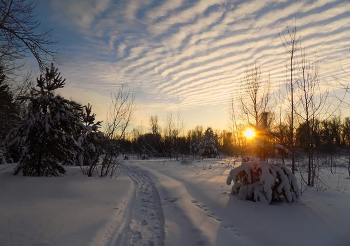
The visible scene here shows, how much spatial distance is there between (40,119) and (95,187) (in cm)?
353

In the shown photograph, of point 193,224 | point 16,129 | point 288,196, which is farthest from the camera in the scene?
point 16,129

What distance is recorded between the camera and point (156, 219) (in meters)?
5.60

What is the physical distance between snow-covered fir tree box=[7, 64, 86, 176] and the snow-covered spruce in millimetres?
6913

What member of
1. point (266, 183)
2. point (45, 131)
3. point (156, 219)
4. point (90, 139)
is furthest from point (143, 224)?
point (90, 139)

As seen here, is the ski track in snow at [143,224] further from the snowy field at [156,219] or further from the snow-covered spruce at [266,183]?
the snow-covered spruce at [266,183]

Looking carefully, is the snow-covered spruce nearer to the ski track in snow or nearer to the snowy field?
the snowy field

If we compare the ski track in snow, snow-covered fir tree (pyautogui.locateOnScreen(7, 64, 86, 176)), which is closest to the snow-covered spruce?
the ski track in snow

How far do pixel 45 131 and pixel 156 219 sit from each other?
6.03 meters

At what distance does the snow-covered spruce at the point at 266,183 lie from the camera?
624cm

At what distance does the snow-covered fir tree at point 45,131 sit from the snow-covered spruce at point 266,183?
691 centimetres

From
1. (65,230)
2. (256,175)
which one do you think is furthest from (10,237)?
(256,175)

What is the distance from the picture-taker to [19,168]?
861cm

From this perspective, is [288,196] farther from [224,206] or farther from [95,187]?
[95,187]

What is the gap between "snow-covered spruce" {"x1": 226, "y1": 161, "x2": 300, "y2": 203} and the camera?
6.24 m
